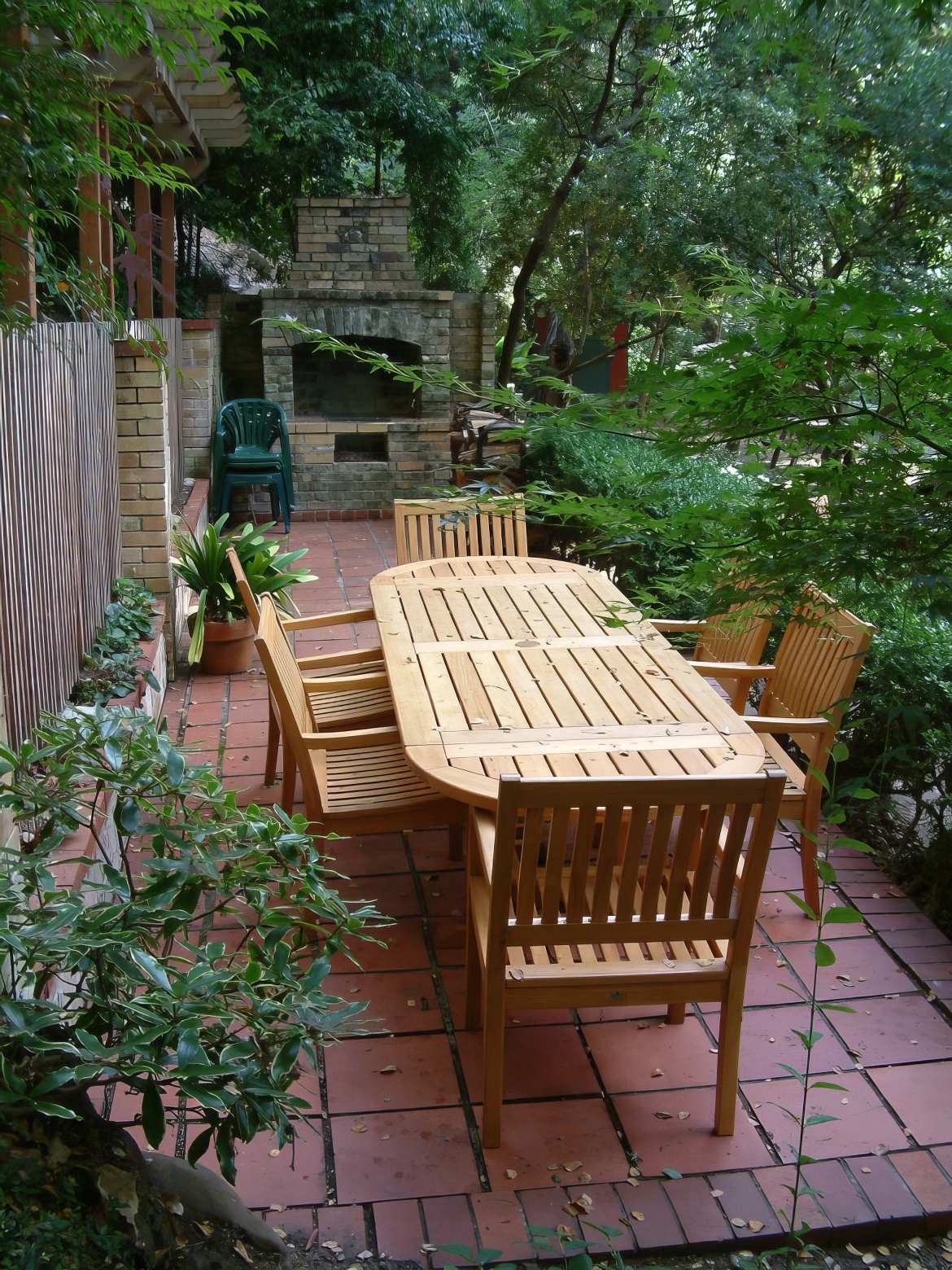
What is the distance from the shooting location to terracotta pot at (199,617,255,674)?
5.27 m

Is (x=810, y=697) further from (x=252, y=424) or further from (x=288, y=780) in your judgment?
(x=252, y=424)

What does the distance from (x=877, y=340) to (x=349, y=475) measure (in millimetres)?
8217

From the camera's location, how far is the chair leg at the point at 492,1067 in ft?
7.77

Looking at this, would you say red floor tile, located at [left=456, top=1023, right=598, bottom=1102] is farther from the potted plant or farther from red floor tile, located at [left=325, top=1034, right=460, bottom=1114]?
the potted plant

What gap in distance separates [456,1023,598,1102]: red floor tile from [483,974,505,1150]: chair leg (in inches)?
6.6

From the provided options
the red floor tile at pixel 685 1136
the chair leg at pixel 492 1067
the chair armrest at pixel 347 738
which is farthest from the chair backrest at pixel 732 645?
the chair leg at pixel 492 1067

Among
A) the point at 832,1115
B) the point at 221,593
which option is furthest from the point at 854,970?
the point at 221,593

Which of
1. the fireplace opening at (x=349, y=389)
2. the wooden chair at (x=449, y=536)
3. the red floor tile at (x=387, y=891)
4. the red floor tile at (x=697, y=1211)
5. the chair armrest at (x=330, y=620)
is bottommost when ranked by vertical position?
the red floor tile at (x=697, y=1211)

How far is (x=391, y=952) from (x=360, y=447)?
7205 millimetres

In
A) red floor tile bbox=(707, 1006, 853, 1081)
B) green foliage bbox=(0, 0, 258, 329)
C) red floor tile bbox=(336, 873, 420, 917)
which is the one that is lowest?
red floor tile bbox=(707, 1006, 853, 1081)

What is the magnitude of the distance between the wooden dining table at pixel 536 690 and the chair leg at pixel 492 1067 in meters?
0.47

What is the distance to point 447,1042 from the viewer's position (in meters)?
2.77

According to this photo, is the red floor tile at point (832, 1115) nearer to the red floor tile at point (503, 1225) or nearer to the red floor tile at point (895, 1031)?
the red floor tile at point (895, 1031)

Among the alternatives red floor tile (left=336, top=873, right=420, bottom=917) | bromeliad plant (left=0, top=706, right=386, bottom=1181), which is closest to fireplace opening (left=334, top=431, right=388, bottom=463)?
red floor tile (left=336, top=873, right=420, bottom=917)
